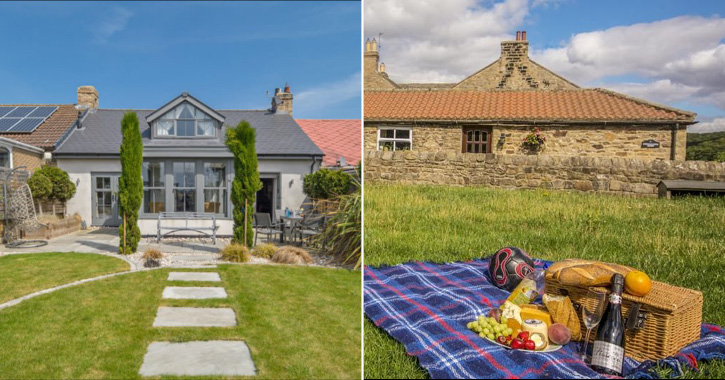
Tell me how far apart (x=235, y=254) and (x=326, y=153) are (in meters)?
4.62

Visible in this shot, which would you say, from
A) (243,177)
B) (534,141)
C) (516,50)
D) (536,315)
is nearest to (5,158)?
(243,177)

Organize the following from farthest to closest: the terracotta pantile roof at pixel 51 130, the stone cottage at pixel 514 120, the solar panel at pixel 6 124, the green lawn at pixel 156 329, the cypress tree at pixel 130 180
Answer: the terracotta pantile roof at pixel 51 130 < the solar panel at pixel 6 124 < the stone cottage at pixel 514 120 < the cypress tree at pixel 130 180 < the green lawn at pixel 156 329

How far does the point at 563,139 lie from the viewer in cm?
922

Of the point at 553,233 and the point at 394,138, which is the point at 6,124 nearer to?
the point at 394,138

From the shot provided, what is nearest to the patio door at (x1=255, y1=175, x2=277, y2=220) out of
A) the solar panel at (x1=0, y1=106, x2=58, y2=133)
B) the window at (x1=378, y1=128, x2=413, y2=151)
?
the window at (x1=378, y1=128, x2=413, y2=151)

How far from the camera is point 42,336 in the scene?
4301 millimetres

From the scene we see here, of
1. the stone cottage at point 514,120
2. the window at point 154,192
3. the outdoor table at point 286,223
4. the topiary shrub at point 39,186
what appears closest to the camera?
the stone cottage at point 514,120

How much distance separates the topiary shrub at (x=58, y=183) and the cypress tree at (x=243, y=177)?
4.46 metres

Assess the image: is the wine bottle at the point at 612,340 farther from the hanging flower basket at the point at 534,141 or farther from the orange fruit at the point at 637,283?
the hanging flower basket at the point at 534,141

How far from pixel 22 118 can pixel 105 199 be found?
2.33 metres

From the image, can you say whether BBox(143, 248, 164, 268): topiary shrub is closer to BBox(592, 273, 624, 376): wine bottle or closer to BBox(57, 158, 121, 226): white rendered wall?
BBox(57, 158, 121, 226): white rendered wall

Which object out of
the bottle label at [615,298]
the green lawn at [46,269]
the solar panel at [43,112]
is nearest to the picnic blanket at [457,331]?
the bottle label at [615,298]

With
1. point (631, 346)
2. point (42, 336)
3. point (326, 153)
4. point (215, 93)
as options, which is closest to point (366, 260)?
point (631, 346)

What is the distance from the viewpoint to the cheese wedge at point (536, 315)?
185 cm
